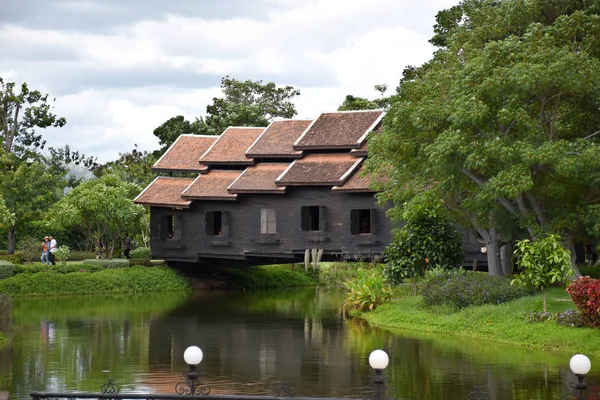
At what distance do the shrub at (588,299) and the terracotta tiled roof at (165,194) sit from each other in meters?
25.5

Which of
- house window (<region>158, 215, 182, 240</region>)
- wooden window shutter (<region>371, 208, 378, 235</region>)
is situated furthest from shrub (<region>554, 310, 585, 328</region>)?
house window (<region>158, 215, 182, 240</region>)

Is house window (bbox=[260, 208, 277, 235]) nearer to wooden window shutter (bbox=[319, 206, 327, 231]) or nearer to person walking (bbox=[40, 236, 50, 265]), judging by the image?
wooden window shutter (bbox=[319, 206, 327, 231])

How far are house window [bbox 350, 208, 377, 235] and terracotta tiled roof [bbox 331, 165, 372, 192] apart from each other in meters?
1.22

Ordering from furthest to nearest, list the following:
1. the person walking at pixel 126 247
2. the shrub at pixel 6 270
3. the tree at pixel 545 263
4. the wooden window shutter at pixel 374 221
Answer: the person walking at pixel 126 247, the wooden window shutter at pixel 374 221, the shrub at pixel 6 270, the tree at pixel 545 263

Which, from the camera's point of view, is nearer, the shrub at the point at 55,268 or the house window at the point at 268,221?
the shrub at the point at 55,268

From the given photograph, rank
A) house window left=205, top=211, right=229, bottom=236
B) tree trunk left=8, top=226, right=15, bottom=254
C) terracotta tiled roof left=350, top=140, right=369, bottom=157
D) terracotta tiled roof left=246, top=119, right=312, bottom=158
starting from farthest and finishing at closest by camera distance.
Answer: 1. tree trunk left=8, top=226, right=15, bottom=254
2. house window left=205, top=211, right=229, bottom=236
3. terracotta tiled roof left=246, top=119, right=312, bottom=158
4. terracotta tiled roof left=350, top=140, right=369, bottom=157

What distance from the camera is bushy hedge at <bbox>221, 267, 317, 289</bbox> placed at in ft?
162

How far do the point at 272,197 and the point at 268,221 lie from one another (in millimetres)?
1113

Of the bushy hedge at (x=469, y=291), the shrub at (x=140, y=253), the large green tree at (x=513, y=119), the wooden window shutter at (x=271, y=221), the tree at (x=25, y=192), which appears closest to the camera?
the large green tree at (x=513, y=119)

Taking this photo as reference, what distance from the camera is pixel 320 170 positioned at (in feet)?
139

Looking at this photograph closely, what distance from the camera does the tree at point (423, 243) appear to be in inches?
1288

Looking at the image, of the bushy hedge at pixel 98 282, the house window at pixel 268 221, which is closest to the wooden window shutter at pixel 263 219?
the house window at pixel 268 221

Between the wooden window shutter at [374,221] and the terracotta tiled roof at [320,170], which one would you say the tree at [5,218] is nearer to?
the terracotta tiled roof at [320,170]

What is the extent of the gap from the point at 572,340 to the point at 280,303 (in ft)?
57.8
